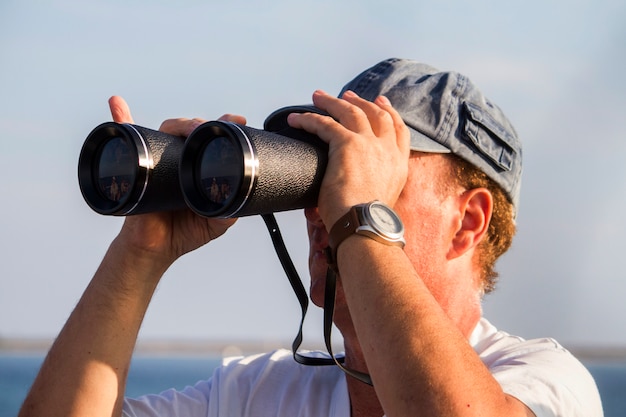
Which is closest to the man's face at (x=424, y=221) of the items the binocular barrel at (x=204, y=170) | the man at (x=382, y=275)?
the man at (x=382, y=275)

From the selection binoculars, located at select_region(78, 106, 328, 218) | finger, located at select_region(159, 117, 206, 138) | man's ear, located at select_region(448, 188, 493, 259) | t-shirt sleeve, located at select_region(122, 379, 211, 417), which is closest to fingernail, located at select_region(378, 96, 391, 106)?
binoculars, located at select_region(78, 106, 328, 218)

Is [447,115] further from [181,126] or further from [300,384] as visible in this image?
[300,384]

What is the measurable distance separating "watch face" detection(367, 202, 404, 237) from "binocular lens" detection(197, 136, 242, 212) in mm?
254

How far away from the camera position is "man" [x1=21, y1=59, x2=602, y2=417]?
1725 millimetres

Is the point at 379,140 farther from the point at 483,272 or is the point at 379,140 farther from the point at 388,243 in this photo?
the point at 483,272

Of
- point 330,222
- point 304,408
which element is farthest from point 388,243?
point 304,408

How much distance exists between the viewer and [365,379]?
1.96 meters

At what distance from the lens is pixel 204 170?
1958mm

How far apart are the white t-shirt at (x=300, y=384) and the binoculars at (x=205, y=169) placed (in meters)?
0.47

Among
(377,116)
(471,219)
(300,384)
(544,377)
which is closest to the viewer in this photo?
(544,377)

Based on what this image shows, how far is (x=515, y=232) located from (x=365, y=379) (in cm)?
70

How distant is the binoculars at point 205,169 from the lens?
1856 mm

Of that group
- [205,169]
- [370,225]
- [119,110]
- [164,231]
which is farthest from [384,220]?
[119,110]

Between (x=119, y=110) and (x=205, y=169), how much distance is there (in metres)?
0.41
